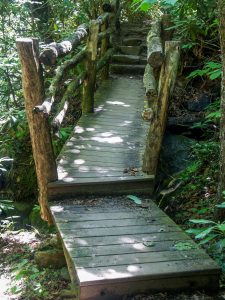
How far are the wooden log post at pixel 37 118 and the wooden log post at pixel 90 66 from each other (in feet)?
7.37

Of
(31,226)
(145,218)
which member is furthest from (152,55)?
(31,226)

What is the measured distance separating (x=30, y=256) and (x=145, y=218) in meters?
2.05

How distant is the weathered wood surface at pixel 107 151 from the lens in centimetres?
455

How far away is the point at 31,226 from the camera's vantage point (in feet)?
21.2

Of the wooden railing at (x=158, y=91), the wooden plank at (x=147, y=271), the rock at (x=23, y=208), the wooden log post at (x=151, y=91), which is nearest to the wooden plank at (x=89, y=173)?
the wooden railing at (x=158, y=91)

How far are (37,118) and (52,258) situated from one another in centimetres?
161

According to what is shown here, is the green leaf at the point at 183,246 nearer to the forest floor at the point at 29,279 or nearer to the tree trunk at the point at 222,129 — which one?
the forest floor at the point at 29,279

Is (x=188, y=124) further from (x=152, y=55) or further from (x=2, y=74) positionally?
(x=2, y=74)

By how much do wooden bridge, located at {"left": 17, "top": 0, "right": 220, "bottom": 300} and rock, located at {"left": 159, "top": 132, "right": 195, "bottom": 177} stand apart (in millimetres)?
444

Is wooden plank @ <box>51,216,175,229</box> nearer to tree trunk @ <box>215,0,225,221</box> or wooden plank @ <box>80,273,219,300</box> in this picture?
tree trunk @ <box>215,0,225,221</box>

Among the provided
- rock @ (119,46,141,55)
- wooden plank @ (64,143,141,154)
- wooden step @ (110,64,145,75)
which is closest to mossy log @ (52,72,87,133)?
wooden plank @ (64,143,141,154)

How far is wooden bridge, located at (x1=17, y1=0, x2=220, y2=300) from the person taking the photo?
311 centimetres

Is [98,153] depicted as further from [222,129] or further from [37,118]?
[222,129]

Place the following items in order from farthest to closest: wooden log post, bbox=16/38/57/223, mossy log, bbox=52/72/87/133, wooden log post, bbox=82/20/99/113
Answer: wooden log post, bbox=82/20/99/113, mossy log, bbox=52/72/87/133, wooden log post, bbox=16/38/57/223
